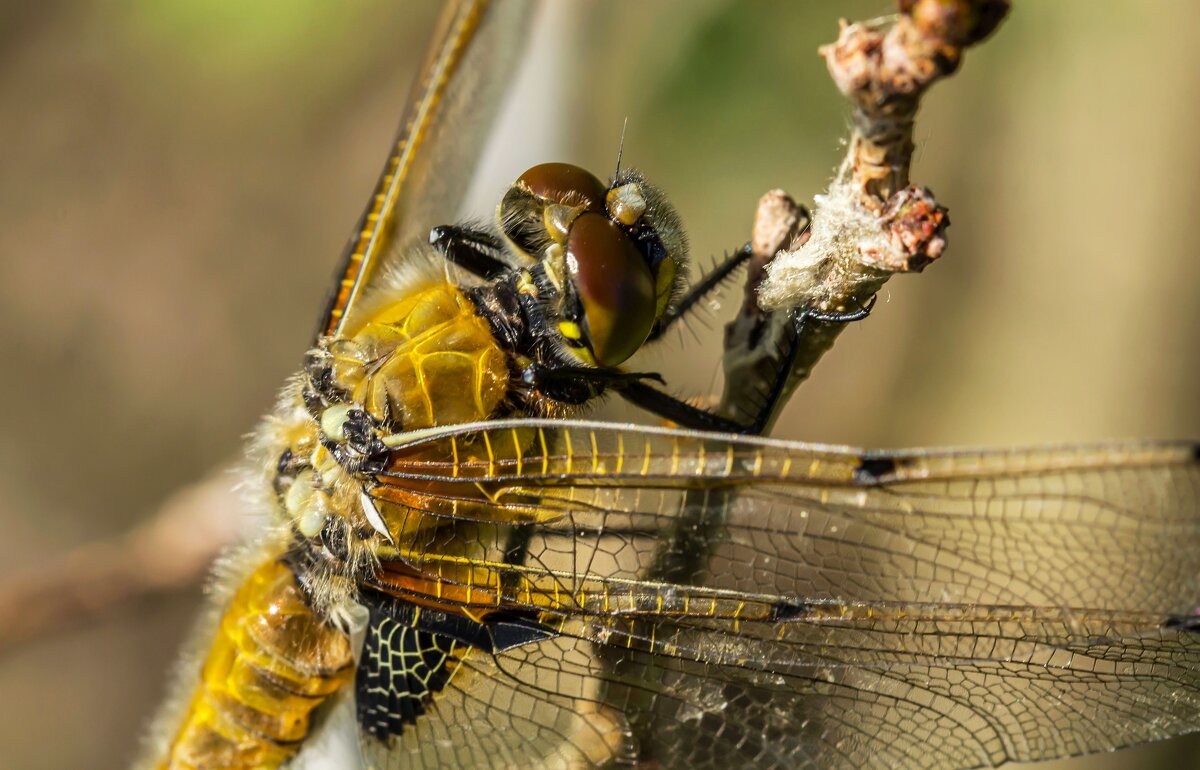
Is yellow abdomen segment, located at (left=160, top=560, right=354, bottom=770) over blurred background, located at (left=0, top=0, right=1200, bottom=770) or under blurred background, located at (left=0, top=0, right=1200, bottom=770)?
under

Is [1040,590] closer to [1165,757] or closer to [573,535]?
[573,535]

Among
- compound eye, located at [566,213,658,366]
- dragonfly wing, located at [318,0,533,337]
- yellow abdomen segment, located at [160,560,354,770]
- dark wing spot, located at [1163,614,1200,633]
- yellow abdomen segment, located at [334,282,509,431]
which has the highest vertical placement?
dragonfly wing, located at [318,0,533,337]

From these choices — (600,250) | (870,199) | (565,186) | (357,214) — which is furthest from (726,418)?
(357,214)

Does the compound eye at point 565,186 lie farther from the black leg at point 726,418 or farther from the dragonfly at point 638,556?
the black leg at point 726,418

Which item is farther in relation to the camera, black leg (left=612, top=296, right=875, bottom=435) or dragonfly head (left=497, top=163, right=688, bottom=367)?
dragonfly head (left=497, top=163, right=688, bottom=367)

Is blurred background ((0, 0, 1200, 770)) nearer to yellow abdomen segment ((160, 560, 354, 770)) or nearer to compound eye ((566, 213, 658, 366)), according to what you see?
yellow abdomen segment ((160, 560, 354, 770))

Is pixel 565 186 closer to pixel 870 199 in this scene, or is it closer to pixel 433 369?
pixel 433 369

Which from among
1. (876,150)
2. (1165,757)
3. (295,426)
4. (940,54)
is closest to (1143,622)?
(876,150)

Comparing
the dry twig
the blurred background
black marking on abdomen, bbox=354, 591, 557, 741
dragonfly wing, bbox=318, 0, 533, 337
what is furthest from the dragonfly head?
the blurred background
